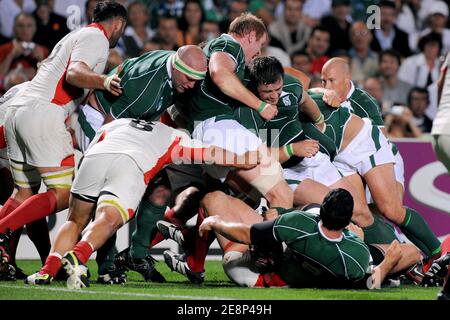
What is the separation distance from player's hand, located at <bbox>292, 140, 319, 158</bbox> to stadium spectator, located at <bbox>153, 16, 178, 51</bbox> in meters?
5.38

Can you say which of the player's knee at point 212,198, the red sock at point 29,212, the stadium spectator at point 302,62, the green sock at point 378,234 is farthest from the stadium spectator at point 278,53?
the red sock at point 29,212

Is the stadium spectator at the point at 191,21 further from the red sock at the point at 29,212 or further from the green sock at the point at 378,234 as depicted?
the red sock at the point at 29,212

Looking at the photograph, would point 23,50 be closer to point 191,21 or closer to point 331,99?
point 191,21

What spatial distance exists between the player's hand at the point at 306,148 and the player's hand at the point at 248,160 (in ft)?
2.34

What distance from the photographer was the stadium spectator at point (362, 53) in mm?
14203

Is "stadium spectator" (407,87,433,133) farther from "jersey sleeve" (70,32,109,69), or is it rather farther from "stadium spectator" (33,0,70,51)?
"jersey sleeve" (70,32,109,69)

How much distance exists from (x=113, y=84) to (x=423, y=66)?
741cm

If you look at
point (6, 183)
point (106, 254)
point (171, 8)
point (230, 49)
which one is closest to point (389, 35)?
point (171, 8)

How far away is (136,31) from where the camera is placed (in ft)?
45.9

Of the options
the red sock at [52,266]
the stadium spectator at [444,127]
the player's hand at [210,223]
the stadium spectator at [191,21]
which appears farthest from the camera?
the stadium spectator at [191,21]

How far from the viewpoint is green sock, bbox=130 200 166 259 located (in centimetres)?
841

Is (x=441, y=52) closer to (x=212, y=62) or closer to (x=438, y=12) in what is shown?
(x=438, y=12)

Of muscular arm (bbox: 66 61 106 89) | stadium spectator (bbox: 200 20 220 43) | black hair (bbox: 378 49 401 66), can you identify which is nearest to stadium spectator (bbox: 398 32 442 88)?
black hair (bbox: 378 49 401 66)

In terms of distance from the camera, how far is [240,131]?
835 cm
